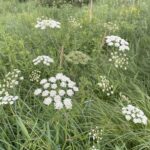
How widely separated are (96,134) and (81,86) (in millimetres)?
639

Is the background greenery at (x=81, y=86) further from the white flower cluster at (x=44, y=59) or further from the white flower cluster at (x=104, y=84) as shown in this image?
the white flower cluster at (x=44, y=59)

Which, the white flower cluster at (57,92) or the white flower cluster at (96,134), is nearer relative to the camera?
the white flower cluster at (57,92)

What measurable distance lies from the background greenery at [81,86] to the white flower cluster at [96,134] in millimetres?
44

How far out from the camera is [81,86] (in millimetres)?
2822

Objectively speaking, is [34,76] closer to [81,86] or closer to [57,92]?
[81,86]

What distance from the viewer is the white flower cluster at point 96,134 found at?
2.27 m

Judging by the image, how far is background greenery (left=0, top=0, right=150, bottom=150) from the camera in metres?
2.40

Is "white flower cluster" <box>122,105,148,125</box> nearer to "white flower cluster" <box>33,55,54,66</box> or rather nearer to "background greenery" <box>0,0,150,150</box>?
"background greenery" <box>0,0,150,150</box>

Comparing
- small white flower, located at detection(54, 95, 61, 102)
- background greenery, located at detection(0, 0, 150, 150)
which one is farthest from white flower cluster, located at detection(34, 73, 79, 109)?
background greenery, located at detection(0, 0, 150, 150)

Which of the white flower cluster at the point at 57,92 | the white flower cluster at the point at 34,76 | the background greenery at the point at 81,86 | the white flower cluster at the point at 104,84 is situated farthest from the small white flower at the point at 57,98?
the white flower cluster at the point at 34,76

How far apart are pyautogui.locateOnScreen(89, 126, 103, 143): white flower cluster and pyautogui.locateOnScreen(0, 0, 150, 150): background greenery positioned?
44mm

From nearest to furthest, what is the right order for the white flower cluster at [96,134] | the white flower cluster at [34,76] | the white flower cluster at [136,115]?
the white flower cluster at [136,115]
the white flower cluster at [96,134]
the white flower cluster at [34,76]

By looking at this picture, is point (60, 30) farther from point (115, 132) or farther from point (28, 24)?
point (115, 132)

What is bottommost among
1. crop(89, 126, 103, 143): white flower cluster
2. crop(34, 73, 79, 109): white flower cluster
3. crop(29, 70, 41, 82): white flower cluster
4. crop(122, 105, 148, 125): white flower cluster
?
crop(89, 126, 103, 143): white flower cluster
